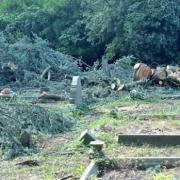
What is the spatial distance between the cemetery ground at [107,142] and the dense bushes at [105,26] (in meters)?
9.59

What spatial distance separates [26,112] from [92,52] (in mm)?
17082

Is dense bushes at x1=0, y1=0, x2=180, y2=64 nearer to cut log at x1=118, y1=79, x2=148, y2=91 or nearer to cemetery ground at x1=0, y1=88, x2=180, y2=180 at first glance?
cut log at x1=118, y1=79, x2=148, y2=91

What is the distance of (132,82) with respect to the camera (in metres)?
16.5

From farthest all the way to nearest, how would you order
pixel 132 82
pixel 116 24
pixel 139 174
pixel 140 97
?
1. pixel 116 24
2. pixel 132 82
3. pixel 140 97
4. pixel 139 174

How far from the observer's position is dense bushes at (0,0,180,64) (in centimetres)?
2391

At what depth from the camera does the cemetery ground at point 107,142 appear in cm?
712

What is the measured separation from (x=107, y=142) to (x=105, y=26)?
Answer: 16.2 metres

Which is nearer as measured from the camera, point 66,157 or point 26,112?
point 66,157

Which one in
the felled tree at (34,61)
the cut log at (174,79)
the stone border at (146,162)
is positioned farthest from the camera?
the felled tree at (34,61)

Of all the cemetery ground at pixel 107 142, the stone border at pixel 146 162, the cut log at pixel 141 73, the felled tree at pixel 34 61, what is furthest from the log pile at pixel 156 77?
the stone border at pixel 146 162

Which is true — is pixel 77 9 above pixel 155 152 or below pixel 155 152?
above

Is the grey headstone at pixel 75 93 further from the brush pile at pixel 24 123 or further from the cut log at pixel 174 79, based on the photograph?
the cut log at pixel 174 79

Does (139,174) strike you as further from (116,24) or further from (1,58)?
(116,24)

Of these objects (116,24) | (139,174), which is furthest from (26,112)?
(116,24)
